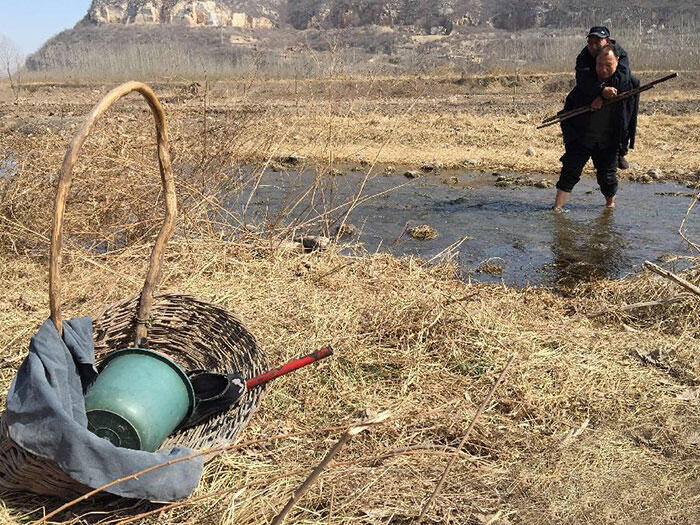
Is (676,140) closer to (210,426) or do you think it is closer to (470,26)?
(210,426)

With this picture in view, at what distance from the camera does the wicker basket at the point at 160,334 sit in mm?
2213

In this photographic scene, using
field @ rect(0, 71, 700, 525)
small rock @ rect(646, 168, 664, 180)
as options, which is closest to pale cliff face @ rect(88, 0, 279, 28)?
small rock @ rect(646, 168, 664, 180)

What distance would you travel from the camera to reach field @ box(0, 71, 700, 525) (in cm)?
243

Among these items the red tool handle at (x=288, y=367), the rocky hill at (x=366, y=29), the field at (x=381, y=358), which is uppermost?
the rocky hill at (x=366, y=29)

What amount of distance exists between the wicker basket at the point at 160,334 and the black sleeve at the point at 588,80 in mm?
6013

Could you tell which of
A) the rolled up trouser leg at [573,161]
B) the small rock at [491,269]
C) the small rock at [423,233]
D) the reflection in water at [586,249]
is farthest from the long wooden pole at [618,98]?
the small rock at [491,269]

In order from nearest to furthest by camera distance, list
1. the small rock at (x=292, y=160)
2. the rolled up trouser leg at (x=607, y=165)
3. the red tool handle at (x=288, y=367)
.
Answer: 1. the red tool handle at (x=288, y=367)
2. the rolled up trouser leg at (x=607, y=165)
3. the small rock at (x=292, y=160)

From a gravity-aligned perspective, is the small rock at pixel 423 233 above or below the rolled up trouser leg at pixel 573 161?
below

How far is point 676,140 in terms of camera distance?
13852 mm

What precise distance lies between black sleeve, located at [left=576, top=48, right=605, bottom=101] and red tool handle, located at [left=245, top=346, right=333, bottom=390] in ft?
20.2

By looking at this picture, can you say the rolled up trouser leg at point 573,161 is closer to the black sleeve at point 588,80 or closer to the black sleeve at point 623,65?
the black sleeve at point 588,80

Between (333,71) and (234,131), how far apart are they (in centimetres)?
98

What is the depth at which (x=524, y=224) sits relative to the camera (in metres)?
8.20

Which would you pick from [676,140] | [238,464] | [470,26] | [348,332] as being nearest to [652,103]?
[676,140]
